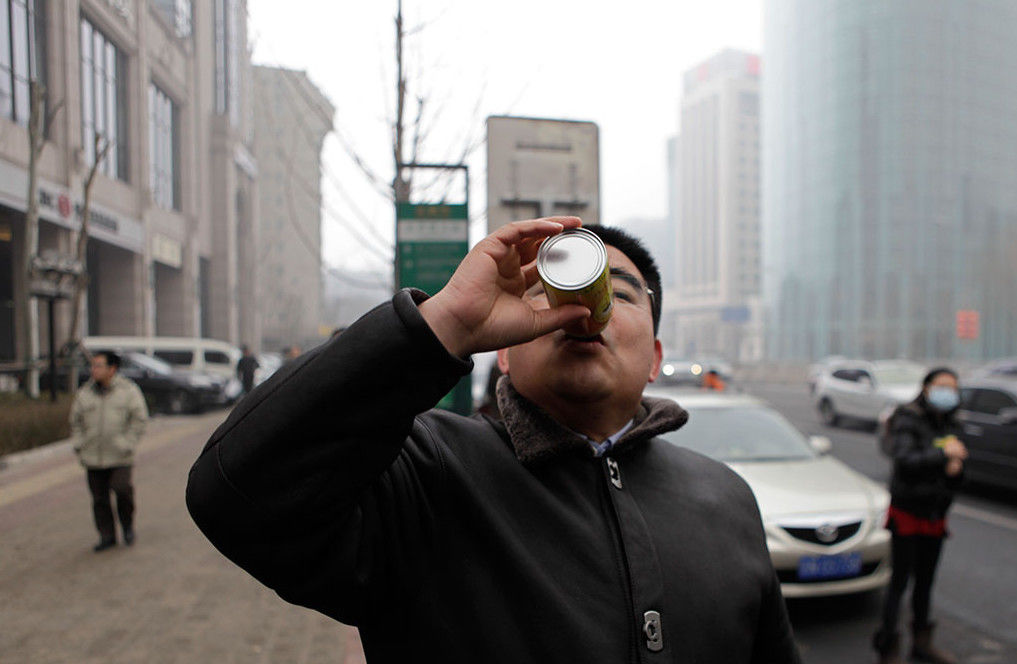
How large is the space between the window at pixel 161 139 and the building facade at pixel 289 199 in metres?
2.36

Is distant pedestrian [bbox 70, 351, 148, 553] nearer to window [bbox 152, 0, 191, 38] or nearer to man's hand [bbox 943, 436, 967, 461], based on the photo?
window [bbox 152, 0, 191, 38]

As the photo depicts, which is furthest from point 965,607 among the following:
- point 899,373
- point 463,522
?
point 899,373

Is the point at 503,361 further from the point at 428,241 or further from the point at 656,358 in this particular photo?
the point at 428,241

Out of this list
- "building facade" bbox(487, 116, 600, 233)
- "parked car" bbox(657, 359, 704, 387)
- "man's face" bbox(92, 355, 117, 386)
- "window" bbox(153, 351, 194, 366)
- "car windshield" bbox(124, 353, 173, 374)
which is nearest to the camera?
"building facade" bbox(487, 116, 600, 233)

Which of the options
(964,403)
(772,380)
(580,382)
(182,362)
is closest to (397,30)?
(580,382)

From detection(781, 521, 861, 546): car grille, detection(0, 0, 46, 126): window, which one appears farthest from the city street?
detection(0, 0, 46, 126): window

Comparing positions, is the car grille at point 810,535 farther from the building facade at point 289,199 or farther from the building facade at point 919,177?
the building facade at point 919,177

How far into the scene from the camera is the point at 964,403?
9.30 m

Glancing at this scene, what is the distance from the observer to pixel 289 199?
339 inches

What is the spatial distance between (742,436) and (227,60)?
17.7 ft

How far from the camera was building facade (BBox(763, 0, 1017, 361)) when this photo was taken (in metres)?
51.2

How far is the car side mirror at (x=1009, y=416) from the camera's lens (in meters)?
8.31

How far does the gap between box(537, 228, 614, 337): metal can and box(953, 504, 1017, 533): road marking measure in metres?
8.17

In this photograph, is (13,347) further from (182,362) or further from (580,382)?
(182,362)
